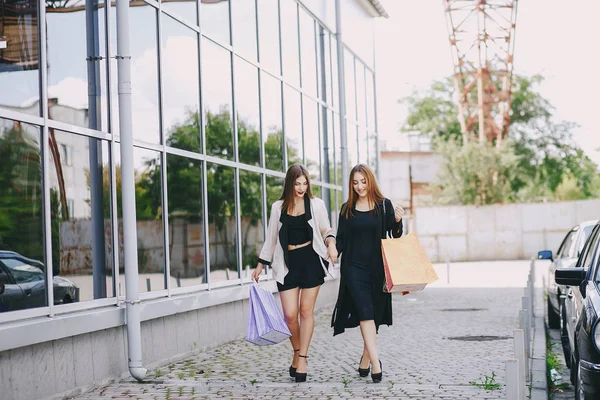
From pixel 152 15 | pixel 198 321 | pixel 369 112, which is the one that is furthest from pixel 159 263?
pixel 369 112

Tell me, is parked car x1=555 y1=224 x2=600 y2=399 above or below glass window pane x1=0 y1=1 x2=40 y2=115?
below

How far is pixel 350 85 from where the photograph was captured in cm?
2298

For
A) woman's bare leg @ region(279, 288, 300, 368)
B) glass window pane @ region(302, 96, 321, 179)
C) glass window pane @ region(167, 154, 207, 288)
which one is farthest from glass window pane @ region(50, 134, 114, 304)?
glass window pane @ region(302, 96, 321, 179)

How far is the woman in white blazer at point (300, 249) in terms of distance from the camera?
28.0 ft

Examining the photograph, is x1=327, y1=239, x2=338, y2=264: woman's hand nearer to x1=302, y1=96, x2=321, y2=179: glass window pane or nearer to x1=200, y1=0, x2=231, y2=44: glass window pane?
x1=200, y1=0, x2=231, y2=44: glass window pane

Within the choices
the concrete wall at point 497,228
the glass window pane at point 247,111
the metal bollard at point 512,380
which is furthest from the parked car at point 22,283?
the concrete wall at point 497,228

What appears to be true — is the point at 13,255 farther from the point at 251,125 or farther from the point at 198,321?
the point at 251,125

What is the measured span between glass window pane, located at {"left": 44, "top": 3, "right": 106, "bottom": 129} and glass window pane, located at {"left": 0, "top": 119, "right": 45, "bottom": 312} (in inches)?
23.2

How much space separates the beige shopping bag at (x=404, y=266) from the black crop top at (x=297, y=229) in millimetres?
697

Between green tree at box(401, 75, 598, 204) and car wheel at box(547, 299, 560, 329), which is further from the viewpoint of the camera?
green tree at box(401, 75, 598, 204)

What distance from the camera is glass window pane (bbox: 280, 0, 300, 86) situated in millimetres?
17031

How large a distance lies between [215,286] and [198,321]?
1.19 m

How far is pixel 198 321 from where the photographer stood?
37.6 ft

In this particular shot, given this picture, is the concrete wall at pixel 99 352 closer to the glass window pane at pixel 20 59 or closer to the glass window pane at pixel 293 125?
the glass window pane at pixel 20 59
